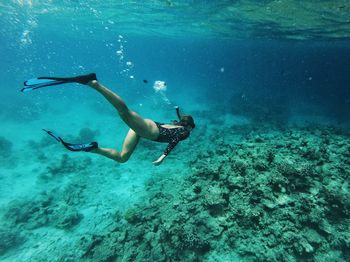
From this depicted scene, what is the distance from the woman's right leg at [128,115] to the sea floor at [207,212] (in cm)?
325

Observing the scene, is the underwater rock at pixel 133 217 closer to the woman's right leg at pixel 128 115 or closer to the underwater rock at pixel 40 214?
the underwater rock at pixel 40 214

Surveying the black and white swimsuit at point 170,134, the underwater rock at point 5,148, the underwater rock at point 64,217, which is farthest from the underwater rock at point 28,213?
the underwater rock at point 5,148

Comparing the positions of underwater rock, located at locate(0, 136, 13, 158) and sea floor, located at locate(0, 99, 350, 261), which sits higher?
sea floor, located at locate(0, 99, 350, 261)

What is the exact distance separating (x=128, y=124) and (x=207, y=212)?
4054 mm

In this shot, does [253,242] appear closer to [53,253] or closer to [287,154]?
[287,154]

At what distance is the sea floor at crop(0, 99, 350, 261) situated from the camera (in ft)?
20.8

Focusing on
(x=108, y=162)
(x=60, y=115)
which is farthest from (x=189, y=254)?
(x=60, y=115)

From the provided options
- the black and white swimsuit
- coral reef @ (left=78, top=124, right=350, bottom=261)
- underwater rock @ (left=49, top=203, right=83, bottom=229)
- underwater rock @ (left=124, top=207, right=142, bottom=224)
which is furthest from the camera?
underwater rock @ (left=49, top=203, right=83, bottom=229)

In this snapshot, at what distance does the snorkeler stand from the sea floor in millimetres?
2641

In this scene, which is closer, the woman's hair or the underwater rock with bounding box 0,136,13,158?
the woman's hair

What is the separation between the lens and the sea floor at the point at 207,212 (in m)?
6.34

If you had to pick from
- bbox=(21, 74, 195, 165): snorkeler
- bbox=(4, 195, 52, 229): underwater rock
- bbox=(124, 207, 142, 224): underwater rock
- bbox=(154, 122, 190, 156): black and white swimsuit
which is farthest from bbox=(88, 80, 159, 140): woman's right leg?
bbox=(4, 195, 52, 229): underwater rock

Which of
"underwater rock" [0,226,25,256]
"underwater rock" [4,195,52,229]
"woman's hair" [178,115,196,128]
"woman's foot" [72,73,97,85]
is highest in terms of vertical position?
"woman's foot" [72,73,97,85]

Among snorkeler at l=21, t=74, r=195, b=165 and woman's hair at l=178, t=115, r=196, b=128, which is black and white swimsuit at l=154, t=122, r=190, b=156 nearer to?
snorkeler at l=21, t=74, r=195, b=165
